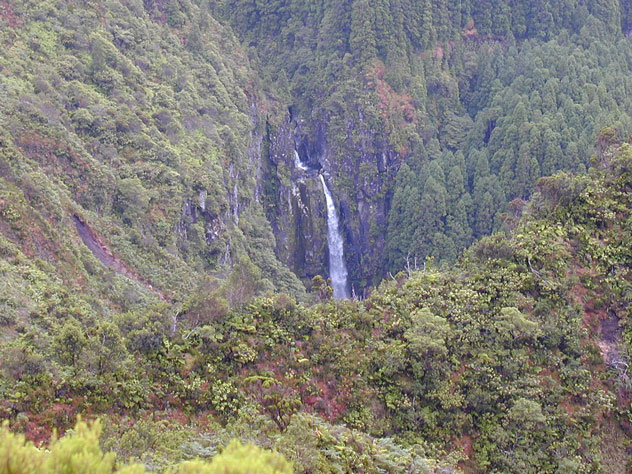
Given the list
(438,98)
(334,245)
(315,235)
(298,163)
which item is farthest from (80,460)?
(438,98)

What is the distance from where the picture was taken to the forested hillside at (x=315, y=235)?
1233 cm

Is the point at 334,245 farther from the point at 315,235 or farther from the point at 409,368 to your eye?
the point at 409,368

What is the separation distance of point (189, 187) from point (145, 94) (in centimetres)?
714

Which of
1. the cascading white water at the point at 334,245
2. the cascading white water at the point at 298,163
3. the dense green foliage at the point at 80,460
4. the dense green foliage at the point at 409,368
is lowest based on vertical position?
the cascading white water at the point at 334,245

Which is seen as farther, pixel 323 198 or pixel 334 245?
pixel 334 245

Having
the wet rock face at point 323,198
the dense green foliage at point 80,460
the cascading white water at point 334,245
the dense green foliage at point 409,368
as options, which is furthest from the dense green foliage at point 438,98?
the dense green foliage at point 80,460

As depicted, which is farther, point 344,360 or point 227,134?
point 227,134

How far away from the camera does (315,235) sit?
164ft

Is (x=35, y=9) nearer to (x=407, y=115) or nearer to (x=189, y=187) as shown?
(x=189, y=187)

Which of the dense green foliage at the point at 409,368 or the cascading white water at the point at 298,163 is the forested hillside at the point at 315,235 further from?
the cascading white water at the point at 298,163

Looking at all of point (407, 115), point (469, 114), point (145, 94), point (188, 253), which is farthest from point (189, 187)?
point (469, 114)

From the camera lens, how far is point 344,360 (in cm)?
1491

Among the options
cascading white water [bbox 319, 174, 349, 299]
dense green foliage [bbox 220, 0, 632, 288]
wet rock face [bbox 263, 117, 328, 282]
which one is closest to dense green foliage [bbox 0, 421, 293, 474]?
dense green foliage [bbox 220, 0, 632, 288]

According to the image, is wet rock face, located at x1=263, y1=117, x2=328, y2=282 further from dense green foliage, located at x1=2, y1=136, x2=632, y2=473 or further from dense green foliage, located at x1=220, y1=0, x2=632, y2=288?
dense green foliage, located at x1=2, y1=136, x2=632, y2=473
